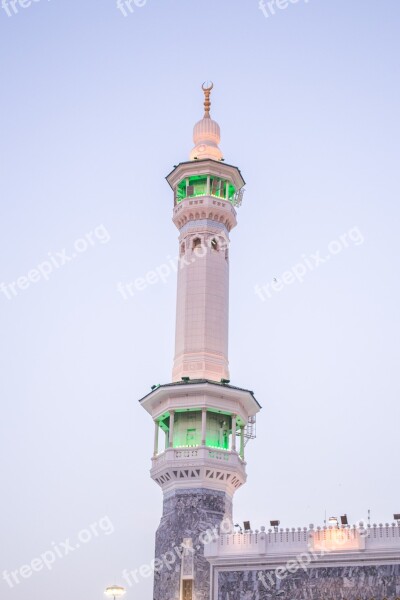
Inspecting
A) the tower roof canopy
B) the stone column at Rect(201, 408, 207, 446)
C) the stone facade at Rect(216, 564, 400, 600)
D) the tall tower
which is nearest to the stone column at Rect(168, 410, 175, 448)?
the tall tower

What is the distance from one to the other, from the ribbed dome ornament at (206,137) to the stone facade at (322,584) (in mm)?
28573

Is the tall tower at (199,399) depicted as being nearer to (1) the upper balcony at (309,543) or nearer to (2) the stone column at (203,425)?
(2) the stone column at (203,425)

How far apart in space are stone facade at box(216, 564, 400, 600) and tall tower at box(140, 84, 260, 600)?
2586 mm

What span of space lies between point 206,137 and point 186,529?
90.8 feet

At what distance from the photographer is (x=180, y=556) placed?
4975cm

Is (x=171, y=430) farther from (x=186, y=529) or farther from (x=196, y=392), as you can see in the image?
(x=186, y=529)

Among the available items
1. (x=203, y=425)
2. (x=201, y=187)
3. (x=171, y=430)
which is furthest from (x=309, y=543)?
(x=201, y=187)

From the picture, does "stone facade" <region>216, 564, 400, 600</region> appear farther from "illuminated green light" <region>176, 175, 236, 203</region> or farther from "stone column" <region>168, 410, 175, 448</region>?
"illuminated green light" <region>176, 175, 236, 203</region>

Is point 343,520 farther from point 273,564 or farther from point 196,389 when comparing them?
point 196,389

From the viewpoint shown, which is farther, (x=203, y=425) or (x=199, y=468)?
(x=203, y=425)

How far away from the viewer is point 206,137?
209 feet

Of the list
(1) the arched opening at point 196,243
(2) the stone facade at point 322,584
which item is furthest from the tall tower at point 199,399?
(2) the stone facade at point 322,584

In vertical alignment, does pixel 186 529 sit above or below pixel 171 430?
below

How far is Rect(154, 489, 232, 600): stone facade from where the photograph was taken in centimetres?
4900
